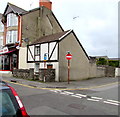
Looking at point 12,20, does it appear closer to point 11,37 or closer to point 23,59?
point 11,37

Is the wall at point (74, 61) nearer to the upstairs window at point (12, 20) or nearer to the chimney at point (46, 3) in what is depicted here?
the upstairs window at point (12, 20)

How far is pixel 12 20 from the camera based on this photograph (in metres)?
21.6

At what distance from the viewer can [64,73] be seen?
1612 centimetres

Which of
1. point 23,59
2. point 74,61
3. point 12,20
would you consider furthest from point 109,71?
point 12,20

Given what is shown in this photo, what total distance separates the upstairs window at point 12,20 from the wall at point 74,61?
32.0 feet

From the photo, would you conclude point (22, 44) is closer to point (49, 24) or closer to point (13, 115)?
point (49, 24)

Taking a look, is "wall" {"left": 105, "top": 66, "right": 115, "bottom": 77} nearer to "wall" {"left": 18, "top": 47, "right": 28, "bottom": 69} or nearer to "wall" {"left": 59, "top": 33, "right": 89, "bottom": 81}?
"wall" {"left": 59, "top": 33, "right": 89, "bottom": 81}

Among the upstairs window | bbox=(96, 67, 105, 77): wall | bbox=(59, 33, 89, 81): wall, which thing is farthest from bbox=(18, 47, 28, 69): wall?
bbox=(96, 67, 105, 77): wall

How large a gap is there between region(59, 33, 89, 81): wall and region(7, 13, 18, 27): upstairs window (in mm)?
9740

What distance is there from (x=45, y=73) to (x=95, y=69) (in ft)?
35.9

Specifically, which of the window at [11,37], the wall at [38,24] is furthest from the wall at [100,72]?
the window at [11,37]

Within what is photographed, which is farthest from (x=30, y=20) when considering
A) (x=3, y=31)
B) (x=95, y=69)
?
(x=95, y=69)

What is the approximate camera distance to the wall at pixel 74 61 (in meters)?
16.1

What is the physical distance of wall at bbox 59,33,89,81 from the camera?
16062mm
